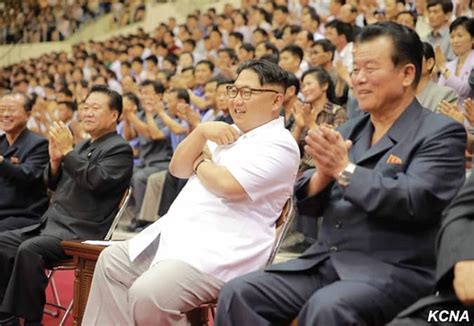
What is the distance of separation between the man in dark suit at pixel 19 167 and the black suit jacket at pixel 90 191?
317mm

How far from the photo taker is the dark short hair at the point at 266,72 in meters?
3.02

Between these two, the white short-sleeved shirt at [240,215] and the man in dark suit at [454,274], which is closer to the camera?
the man in dark suit at [454,274]

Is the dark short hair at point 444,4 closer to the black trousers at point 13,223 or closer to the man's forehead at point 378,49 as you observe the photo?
the black trousers at point 13,223

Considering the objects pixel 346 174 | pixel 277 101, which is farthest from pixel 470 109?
pixel 346 174

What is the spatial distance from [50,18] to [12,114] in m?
12.3

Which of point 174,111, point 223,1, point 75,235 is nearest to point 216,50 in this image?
point 174,111

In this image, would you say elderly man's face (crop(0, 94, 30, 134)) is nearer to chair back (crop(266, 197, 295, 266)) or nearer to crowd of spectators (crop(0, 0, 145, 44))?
chair back (crop(266, 197, 295, 266))

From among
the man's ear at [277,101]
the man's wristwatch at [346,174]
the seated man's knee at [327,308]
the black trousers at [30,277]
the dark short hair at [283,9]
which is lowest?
the black trousers at [30,277]

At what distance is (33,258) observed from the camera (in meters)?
3.61

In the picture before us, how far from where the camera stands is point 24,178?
4.19 metres

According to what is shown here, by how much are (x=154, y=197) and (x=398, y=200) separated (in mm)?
4451

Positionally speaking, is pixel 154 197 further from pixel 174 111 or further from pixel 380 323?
pixel 380 323

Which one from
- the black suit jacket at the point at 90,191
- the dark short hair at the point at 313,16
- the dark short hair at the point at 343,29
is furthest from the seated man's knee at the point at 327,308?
the dark short hair at the point at 313,16

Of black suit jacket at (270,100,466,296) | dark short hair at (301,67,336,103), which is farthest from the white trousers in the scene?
dark short hair at (301,67,336,103)
